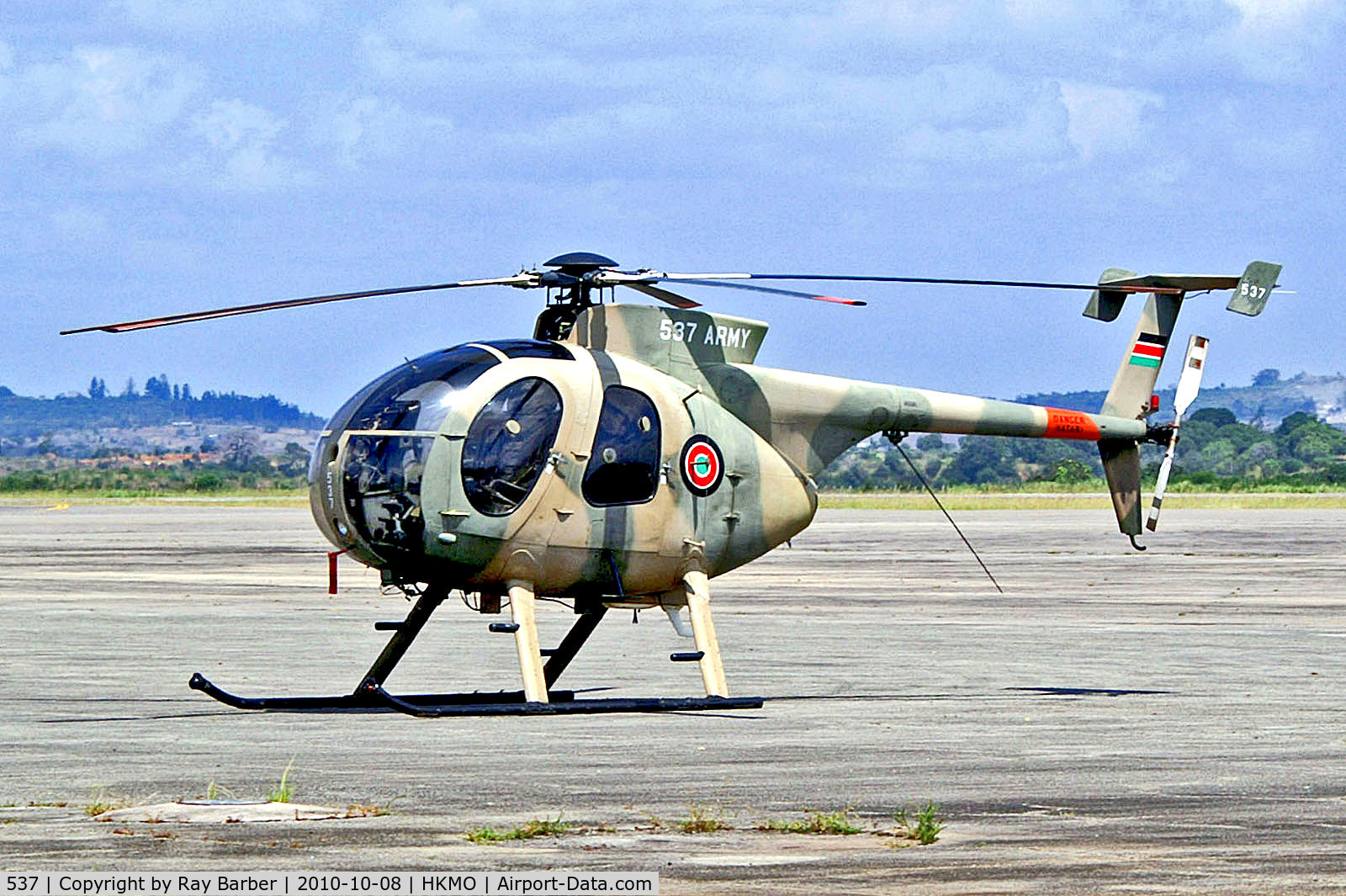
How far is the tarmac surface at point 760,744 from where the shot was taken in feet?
32.6

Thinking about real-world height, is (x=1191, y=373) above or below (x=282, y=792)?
above

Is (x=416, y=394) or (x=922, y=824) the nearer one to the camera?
(x=922, y=824)

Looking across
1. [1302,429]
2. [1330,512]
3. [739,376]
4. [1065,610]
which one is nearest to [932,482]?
[1302,429]

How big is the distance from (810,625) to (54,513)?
224 ft

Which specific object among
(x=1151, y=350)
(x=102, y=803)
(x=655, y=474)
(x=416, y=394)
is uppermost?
(x=1151, y=350)

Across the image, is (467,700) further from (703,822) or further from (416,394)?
(703,822)

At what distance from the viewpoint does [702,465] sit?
17172mm

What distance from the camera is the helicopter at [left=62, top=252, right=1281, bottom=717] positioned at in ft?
51.1

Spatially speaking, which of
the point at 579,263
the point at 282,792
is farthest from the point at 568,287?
the point at 282,792

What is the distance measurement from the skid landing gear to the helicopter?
0.07 ft
